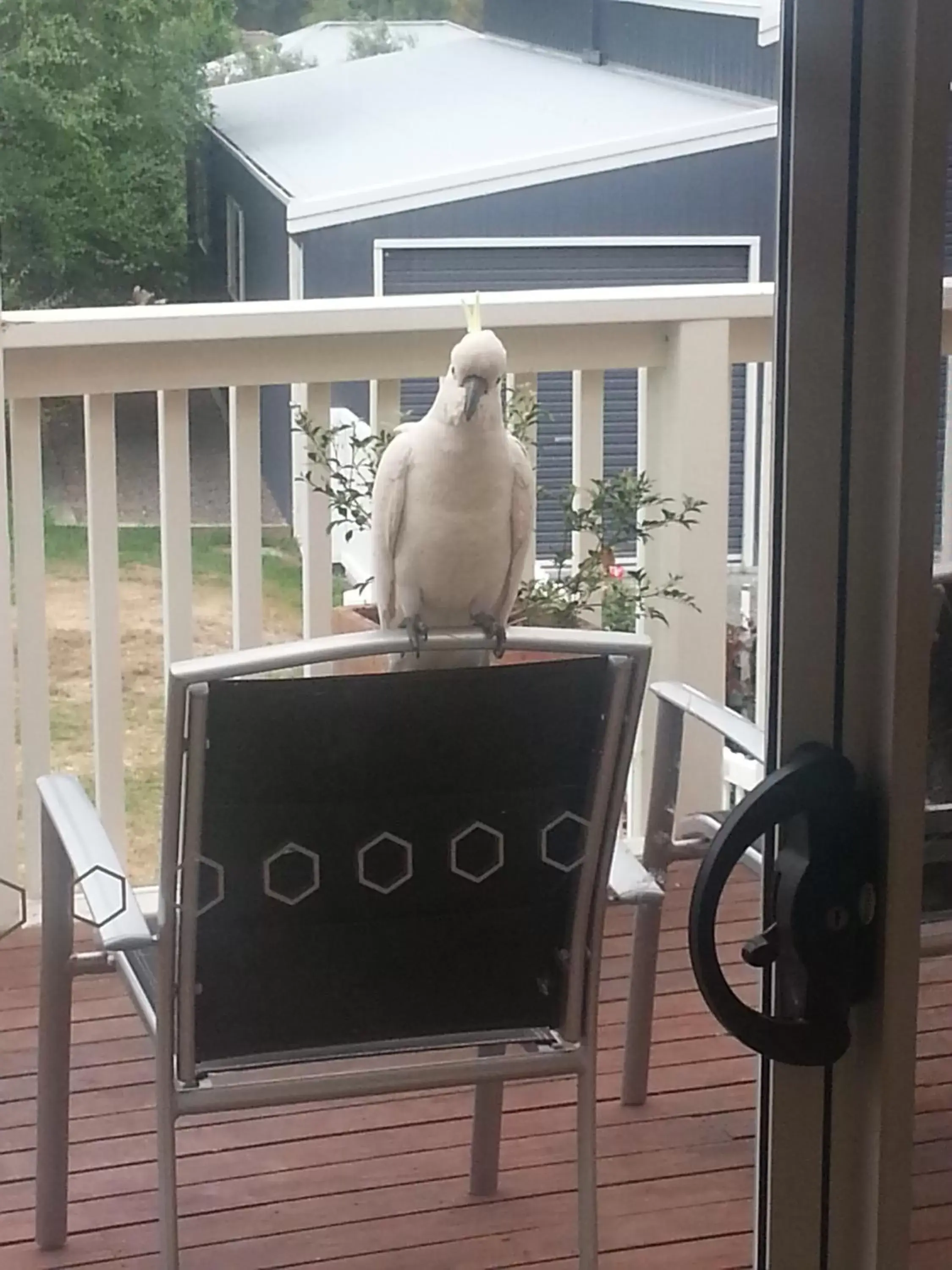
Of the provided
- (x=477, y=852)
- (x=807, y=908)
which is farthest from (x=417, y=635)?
(x=807, y=908)

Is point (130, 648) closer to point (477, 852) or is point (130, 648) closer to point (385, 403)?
point (385, 403)

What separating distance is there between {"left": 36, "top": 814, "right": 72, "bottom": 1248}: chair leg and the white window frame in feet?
1.87

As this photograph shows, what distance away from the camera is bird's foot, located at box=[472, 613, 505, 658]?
4.34ft

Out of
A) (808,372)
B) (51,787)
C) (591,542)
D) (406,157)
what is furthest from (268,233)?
(808,372)

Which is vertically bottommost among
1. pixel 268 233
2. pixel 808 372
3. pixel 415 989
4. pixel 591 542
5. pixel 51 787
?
pixel 415 989

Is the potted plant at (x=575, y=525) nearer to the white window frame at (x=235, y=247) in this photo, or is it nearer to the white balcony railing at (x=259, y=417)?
the white balcony railing at (x=259, y=417)

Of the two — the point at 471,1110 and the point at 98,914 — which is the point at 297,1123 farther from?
the point at 98,914

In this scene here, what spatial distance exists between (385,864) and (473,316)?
827mm

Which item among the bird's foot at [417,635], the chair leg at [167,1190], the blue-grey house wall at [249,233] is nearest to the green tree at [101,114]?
the blue-grey house wall at [249,233]

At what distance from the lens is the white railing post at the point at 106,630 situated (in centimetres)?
210

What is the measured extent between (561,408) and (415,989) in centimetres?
122

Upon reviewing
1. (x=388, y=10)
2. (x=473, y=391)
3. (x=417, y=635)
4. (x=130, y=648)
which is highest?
(x=388, y=10)

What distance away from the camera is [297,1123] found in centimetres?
168

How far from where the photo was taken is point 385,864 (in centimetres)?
128
